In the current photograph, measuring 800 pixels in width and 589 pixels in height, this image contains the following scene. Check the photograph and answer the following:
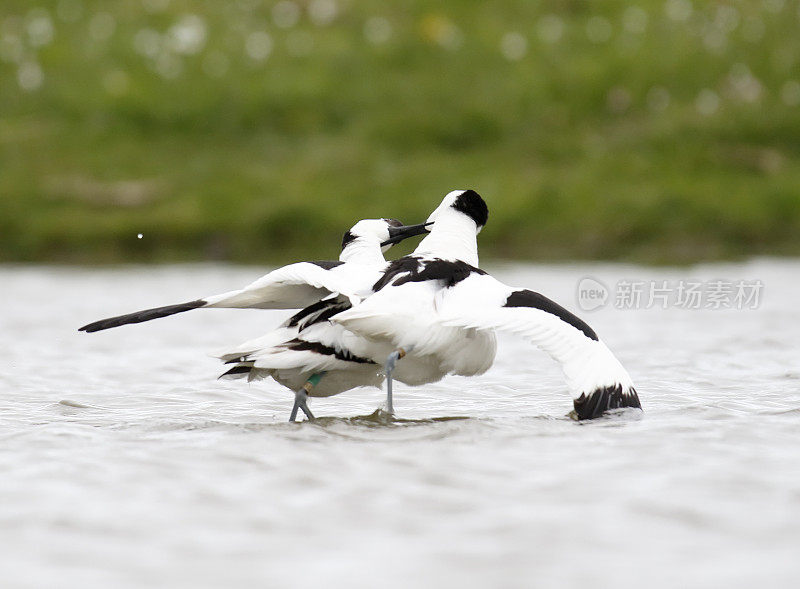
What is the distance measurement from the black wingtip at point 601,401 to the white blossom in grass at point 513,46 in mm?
16419

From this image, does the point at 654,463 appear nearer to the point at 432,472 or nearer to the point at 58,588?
the point at 432,472

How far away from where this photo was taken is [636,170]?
19.3 meters

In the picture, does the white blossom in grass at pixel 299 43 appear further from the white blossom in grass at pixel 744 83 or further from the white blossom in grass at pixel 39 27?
the white blossom in grass at pixel 744 83

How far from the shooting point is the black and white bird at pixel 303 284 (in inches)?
280

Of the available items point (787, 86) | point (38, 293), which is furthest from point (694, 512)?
point (787, 86)

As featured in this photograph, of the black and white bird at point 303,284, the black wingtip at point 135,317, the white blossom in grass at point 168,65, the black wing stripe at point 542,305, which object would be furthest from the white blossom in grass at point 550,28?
the black wingtip at point 135,317

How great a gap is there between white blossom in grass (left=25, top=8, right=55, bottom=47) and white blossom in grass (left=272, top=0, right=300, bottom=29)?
14.2 feet

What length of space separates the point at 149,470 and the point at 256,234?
12.6 m

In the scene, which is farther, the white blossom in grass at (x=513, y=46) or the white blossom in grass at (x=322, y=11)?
the white blossom in grass at (x=322, y=11)

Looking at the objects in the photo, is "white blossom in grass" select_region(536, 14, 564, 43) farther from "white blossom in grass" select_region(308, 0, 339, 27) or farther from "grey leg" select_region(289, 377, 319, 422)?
"grey leg" select_region(289, 377, 319, 422)

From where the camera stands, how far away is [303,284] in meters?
7.53

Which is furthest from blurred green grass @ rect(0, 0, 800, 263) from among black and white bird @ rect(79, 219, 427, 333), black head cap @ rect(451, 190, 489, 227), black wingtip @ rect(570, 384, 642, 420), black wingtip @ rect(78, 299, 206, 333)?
black wingtip @ rect(570, 384, 642, 420)

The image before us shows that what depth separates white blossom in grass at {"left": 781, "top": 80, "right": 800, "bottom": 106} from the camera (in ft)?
68.4

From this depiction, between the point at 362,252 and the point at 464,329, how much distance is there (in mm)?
1196
